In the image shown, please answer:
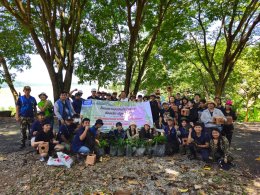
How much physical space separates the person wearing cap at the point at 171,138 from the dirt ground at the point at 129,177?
0.76 ft

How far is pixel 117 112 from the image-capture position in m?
9.03

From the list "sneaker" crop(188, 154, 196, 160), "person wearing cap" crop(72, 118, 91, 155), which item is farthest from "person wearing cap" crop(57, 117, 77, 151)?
"sneaker" crop(188, 154, 196, 160)

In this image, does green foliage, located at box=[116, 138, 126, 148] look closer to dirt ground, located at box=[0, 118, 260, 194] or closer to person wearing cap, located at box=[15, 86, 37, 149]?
dirt ground, located at box=[0, 118, 260, 194]

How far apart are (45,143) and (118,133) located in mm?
2194

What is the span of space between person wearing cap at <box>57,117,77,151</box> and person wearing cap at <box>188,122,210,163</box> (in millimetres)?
3443

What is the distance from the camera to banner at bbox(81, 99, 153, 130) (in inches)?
348

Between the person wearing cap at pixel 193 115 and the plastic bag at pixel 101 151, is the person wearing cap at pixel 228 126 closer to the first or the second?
the person wearing cap at pixel 193 115

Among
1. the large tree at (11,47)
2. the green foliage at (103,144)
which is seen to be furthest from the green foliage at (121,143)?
the large tree at (11,47)

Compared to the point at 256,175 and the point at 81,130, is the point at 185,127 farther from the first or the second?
the point at 81,130

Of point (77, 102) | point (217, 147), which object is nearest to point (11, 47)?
point (77, 102)

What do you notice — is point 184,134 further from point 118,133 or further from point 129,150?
point 118,133

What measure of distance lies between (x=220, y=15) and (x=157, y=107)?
5.97 metres

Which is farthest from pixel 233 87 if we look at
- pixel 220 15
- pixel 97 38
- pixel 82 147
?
pixel 82 147

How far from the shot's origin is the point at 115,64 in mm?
12086
